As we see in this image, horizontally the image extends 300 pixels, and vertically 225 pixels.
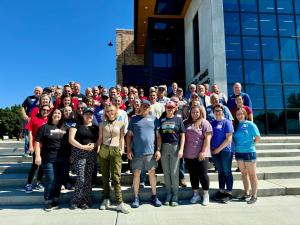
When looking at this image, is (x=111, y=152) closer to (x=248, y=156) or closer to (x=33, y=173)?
(x=33, y=173)

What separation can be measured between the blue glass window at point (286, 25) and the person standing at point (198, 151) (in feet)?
41.7

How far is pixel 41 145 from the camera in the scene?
5.32m

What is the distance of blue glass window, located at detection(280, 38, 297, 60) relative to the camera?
607 inches

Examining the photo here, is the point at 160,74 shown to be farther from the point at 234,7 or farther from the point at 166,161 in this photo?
the point at 166,161

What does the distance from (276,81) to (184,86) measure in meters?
6.74

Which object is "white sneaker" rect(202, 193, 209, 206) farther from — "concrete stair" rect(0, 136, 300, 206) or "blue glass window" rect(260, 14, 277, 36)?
"blue glass window" rect(260, 14, 277, 36)

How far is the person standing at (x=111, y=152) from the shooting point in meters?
4.93

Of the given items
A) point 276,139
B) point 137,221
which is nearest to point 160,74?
point 276,139

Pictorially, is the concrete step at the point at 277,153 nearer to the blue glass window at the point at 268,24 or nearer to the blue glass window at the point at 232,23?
the blue glass window at the point at 232,23

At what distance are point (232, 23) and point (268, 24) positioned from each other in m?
2.07

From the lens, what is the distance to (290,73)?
50.2 feet

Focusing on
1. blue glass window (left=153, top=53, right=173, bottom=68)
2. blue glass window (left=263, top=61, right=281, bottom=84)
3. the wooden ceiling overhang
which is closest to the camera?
blue glass window (left=263, top=61, right=281, bottom=84)

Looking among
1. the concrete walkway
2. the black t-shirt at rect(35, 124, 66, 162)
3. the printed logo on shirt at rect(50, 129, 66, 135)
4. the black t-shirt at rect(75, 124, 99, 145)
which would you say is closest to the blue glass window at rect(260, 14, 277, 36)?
the concrete walkway

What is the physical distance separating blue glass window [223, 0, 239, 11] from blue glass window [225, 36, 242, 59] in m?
1.66
